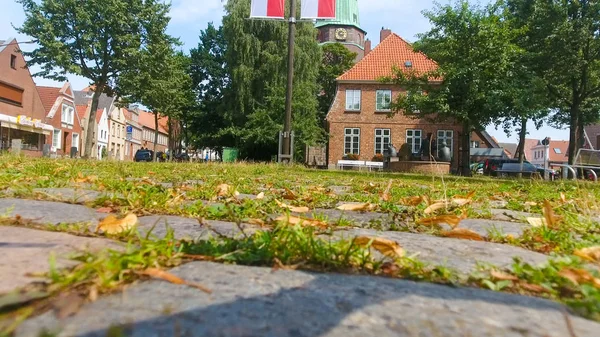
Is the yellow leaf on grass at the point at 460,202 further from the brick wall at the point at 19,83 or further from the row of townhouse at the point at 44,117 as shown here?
the brick wall at the point at 19,83

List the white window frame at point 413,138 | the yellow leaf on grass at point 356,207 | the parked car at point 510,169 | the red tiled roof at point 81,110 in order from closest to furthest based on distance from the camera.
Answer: the yellow leaf on grass at point 356,207, the parked car at point 510,169, the white window frame at point 413,138, the red tiled roof at point 81,110

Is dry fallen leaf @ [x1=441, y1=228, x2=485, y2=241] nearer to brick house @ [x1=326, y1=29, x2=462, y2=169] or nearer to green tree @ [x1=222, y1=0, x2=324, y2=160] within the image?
green tree @ [x1=222, y1=0, x2=324, y2=160]

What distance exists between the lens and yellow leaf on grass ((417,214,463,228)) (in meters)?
2.21

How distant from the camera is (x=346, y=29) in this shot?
65.4 m

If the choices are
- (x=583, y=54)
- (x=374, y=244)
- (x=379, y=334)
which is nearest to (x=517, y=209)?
(x=374, y=244)

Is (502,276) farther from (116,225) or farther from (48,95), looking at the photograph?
(48,95)

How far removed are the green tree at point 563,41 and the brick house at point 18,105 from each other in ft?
105

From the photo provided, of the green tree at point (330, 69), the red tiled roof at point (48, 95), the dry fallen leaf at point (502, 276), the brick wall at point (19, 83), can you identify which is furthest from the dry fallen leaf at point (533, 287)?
the red tiled roof at point (48, 95)

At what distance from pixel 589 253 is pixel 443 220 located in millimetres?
686

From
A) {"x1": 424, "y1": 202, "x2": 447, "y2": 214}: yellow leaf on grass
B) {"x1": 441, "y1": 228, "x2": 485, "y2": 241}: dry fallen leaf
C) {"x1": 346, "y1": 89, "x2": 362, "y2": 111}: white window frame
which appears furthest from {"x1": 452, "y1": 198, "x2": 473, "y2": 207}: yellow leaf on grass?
{"x1": 346, "y1": 89, "x2": 362, "y2": 111}: white window frame

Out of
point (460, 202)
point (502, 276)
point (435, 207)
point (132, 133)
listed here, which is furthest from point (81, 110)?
point (502, 276)

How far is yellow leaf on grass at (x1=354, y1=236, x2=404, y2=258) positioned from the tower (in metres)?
64.7

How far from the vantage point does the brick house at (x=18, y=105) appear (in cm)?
3351

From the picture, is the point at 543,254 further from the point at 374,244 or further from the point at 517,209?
the point at 517,209
